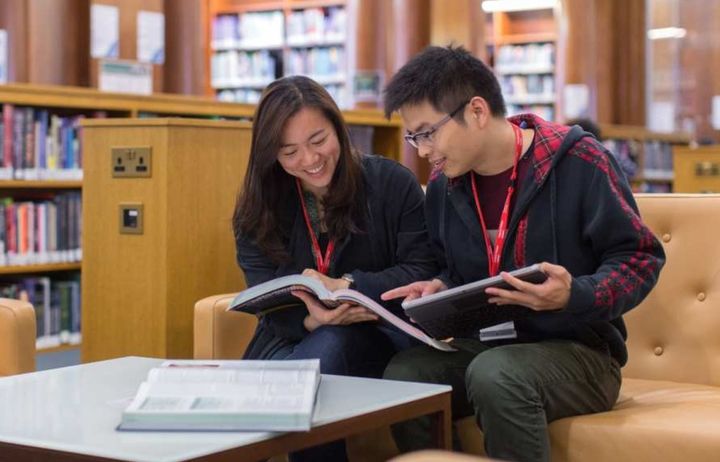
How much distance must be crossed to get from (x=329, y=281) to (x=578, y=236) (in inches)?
23.3

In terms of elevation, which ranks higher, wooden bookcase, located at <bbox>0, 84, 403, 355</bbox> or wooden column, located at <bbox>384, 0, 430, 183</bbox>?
wooden column, located at <bbox>384, 0, 430, 183</bbox>

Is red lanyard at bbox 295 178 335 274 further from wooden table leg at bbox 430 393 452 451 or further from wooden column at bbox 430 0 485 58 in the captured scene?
wooden column at bbox 430 0 485 58

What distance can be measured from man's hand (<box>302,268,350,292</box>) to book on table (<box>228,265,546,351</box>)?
0.07 meters

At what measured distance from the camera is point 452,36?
31.5ft

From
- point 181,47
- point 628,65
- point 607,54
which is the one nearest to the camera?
point 181,47

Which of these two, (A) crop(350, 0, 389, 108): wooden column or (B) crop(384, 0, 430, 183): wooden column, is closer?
(A) crop(350, 0, 389, 108): wooden column

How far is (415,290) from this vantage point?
8.29 feet

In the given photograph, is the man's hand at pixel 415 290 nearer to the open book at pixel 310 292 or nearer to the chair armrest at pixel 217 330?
the open book at pixel 310 292

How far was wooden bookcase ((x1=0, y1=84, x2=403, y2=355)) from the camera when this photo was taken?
470 cm

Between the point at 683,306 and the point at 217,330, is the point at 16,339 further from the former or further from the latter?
the point at 683,306

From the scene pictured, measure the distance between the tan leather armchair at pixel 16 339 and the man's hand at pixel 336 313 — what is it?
0.81m

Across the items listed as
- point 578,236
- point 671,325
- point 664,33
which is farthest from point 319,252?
point 664,33

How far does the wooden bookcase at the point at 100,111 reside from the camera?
4.70 m

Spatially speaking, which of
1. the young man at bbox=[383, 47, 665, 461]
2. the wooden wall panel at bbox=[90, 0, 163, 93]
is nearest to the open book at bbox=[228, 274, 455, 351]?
the young man at bbox=[383, 47, 665, 461]
